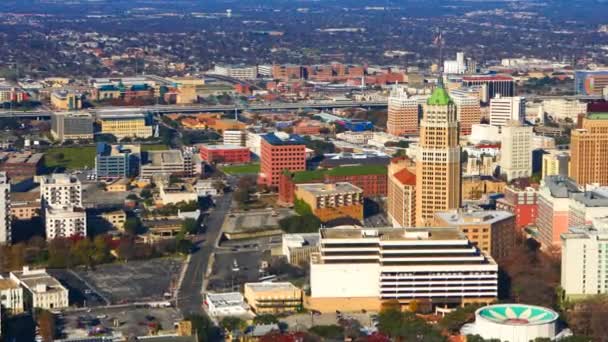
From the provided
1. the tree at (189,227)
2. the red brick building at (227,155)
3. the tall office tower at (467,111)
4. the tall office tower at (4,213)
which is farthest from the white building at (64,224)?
the tall office tower at (467,111)

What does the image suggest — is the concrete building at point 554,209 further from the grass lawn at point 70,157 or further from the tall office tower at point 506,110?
the grass lawn at point 70,157

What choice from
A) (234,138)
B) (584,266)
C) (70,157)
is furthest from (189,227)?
(234,138)

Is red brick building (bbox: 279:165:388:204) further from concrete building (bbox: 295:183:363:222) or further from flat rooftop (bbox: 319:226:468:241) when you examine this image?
flat rooftop (bbox: 319:226:468:241)

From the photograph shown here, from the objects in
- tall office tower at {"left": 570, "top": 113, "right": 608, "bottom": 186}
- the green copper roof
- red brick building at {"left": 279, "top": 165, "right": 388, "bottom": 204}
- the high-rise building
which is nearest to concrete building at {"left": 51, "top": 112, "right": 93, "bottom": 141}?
red brick building at {"left": 279, "top": 165, "right": 388, "bottom": 204}

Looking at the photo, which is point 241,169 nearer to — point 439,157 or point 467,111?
point 467,111

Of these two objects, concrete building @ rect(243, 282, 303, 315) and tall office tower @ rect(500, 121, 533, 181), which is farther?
tall office tower @ rect(500, 121, 533, 181)
